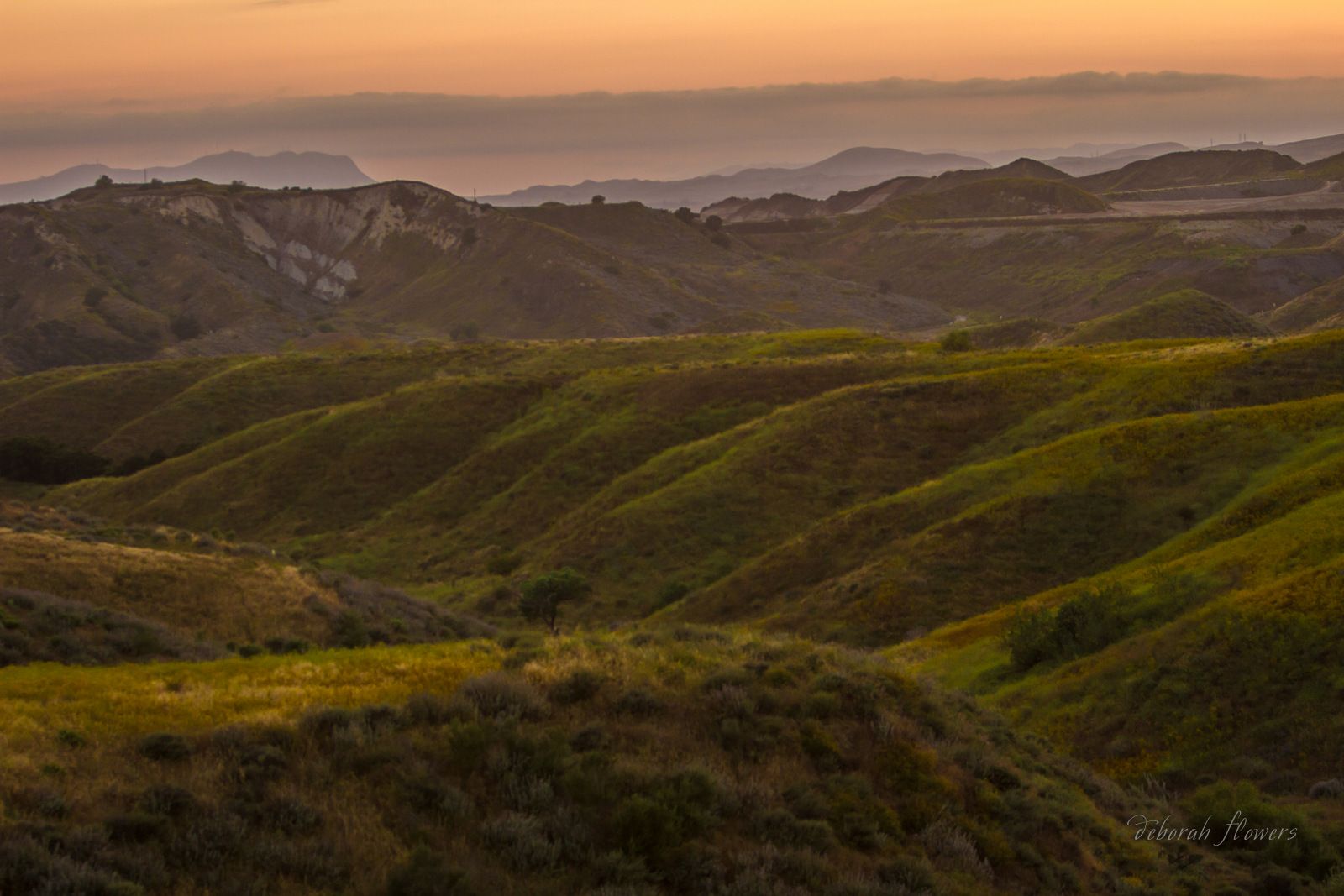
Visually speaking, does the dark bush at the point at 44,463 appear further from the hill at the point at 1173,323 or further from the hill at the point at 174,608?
the hill at the point at 1173,323

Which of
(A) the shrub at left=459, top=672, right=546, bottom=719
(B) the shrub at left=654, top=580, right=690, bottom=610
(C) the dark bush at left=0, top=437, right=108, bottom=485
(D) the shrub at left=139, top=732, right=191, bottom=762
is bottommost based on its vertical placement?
(C) the dark bush at left=0, top=437, right=108, bottom=485

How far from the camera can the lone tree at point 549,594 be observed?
39469 mm

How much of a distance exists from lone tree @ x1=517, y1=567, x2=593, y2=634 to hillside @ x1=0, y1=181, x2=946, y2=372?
10313 centimetres

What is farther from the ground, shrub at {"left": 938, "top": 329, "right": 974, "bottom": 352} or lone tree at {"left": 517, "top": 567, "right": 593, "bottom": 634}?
shrub at {"left": 938, "top": 329, "right": 974, "bottom": 352}

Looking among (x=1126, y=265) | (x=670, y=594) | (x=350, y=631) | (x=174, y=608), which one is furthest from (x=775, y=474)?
(x=1126, y=265)

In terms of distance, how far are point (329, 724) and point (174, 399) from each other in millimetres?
85604

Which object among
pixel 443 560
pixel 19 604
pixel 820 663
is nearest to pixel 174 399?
pixel 443 560

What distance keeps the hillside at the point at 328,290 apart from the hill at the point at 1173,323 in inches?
2047

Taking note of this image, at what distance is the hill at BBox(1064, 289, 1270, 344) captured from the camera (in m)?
92.3

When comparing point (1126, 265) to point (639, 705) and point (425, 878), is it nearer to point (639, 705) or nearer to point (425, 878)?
point (639, 705)

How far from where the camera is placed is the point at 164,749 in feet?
39.4

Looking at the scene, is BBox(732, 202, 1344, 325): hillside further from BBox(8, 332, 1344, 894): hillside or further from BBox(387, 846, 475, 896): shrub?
BBox(387, 846, 475, 896): shrub
